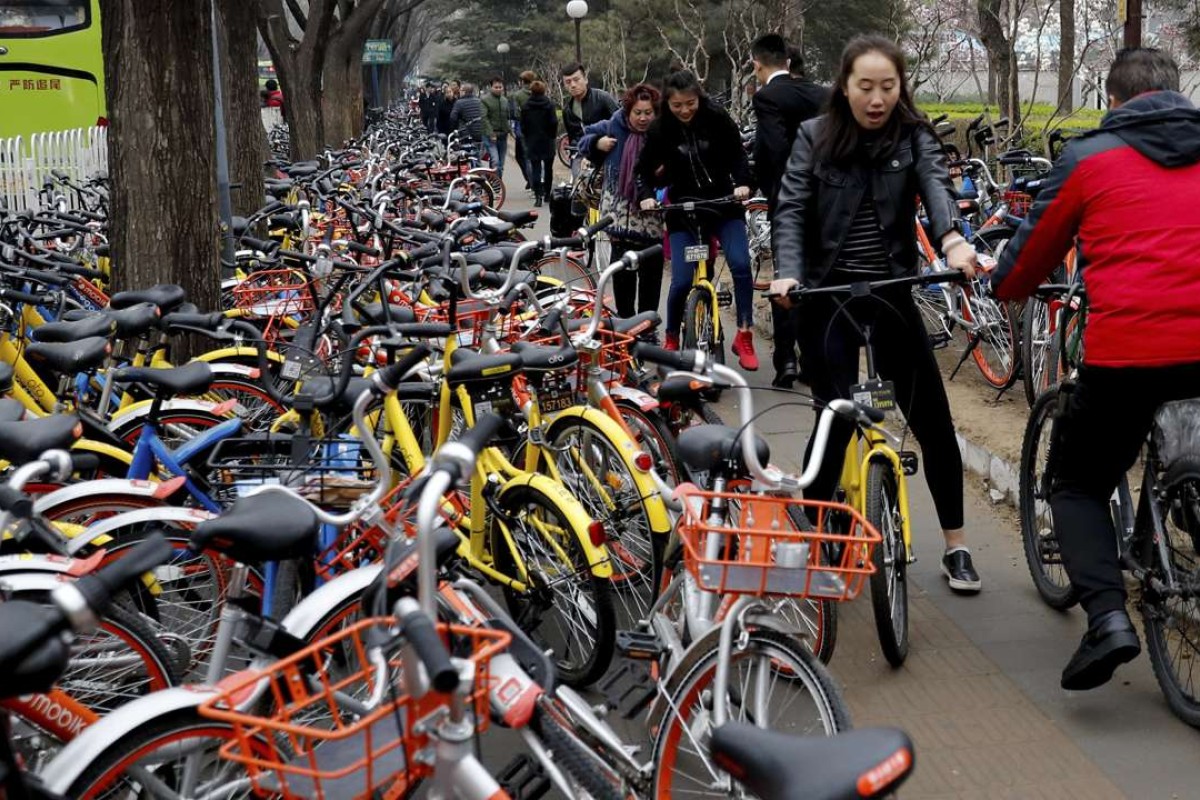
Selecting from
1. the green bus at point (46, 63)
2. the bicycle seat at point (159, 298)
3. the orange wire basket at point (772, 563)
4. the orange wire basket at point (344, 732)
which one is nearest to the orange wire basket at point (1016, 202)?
the bicycle seat at point (159, 298)

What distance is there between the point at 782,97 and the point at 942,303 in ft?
6.15

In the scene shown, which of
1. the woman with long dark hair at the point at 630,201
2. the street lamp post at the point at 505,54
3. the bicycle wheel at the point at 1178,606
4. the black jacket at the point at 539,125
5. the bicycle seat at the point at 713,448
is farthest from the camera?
the street lamp post at the point at 505,54

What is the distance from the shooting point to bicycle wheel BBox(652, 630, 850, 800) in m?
3.04

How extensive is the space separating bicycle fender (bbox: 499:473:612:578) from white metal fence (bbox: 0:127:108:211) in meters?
9.80

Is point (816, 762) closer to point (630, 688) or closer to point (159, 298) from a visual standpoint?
point (630, 688)

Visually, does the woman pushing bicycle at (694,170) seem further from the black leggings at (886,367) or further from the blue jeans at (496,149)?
the blue jeans at (496,149)

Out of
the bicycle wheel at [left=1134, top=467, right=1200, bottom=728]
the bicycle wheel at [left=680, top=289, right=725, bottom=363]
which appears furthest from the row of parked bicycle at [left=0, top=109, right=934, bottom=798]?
the bicycle wheel at [left=680, top=289, right=725, bottom=363]

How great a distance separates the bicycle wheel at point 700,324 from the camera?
26.3ft

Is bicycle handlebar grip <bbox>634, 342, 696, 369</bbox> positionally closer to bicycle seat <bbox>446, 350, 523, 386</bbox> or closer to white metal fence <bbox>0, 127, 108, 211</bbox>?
bicycle seat <bbox>446, 350, 523, 386</bbox>

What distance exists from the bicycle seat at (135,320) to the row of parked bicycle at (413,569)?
0.02m

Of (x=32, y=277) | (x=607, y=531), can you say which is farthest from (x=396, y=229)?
(x=607, y=531)

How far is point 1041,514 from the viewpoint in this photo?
5.17 m

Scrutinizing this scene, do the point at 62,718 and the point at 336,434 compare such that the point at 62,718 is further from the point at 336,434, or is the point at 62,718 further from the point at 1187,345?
the point at 1187,345

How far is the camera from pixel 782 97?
7.77 metres
